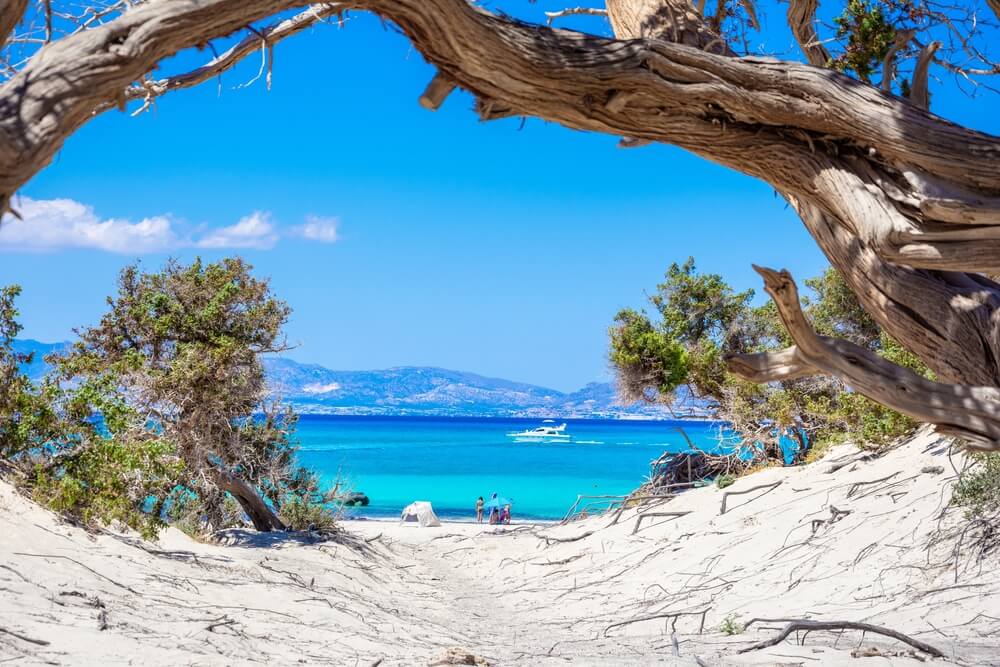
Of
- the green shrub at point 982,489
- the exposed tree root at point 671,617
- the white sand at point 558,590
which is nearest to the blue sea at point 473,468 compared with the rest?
the white sand at point 558,590

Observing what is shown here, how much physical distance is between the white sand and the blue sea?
4.76 metres

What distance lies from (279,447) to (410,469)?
168 ft

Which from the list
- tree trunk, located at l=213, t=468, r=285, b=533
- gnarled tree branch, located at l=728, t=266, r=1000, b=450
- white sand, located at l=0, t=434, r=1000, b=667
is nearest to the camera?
gnarled tree branch, located at l=728, t=266, r=1000, b=450

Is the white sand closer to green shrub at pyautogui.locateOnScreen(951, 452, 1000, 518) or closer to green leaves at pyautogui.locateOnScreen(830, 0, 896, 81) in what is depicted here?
green shrub at pyautogui.locateOnScreen(951, 452, 1000, 518)

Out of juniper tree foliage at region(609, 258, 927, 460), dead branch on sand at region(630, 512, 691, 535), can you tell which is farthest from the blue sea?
dead branch on sand at region(630, 512, 691, 535)

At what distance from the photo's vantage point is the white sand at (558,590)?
5.58 meters

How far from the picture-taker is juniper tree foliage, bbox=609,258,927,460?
1881cm

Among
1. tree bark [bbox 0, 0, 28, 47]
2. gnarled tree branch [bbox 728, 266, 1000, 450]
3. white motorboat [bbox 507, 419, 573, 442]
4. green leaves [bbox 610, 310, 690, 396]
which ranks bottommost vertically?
gnarled tree branch [bbox 728, 266, 1000, 450]

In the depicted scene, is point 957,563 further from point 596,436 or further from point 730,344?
point 596,436

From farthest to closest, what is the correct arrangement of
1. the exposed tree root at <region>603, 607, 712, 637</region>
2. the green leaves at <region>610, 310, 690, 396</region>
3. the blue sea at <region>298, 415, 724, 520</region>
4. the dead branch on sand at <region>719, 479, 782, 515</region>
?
the blue sea at <region>298, 415, 724, 520</region> → the green leaves at <region>610, 310, 690, 396</region> → the dead branch on sand at <region>719, 479, 782, 515</region> → the exposed tree root at <region>603, 607, 712, 637</region>

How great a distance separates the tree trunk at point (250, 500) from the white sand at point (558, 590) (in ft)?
2.84

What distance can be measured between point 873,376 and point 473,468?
64.3m

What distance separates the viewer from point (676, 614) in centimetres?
798

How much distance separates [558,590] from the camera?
11812 mm
